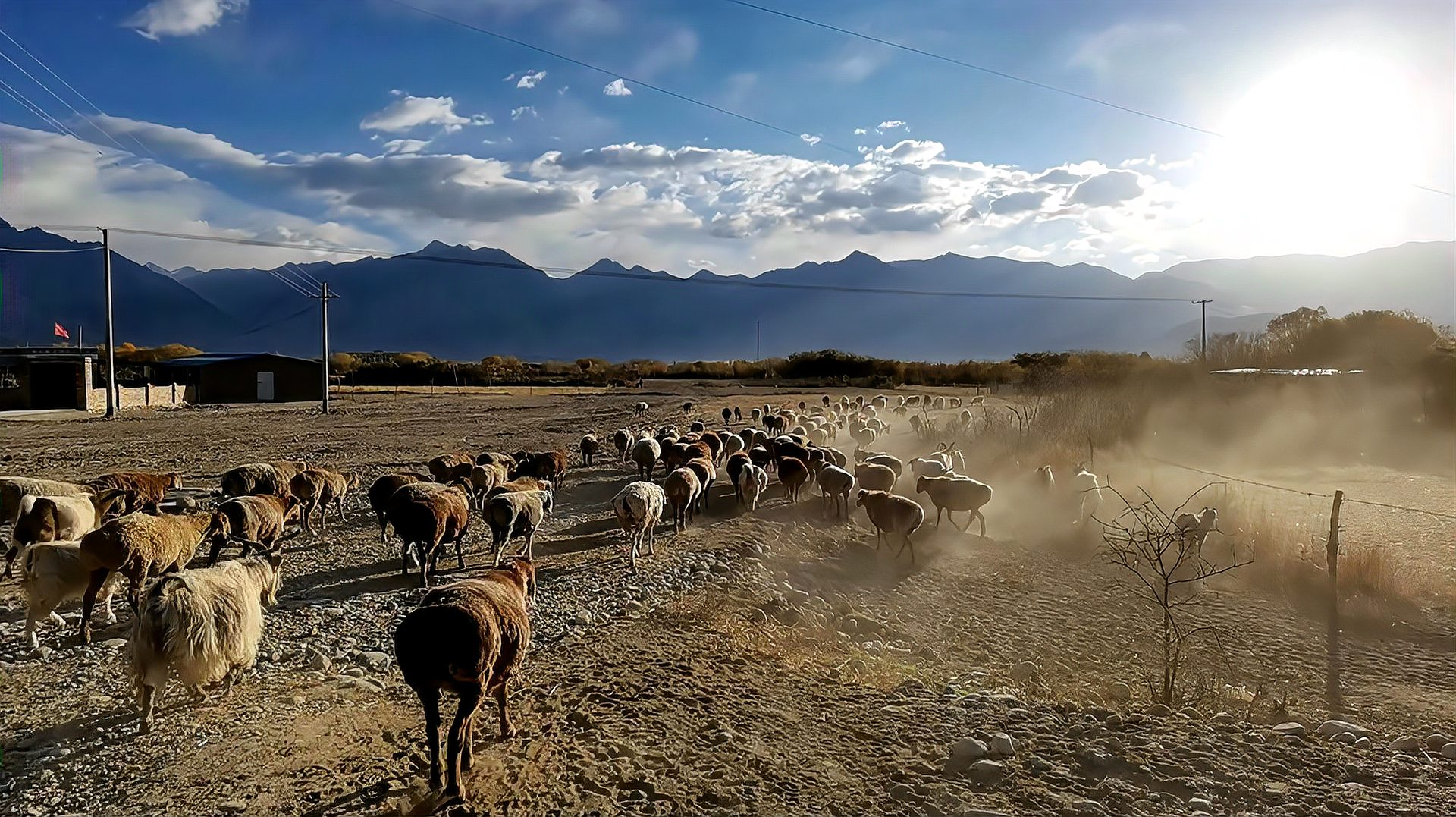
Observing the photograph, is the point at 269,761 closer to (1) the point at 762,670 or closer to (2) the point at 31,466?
(1) the point at 762,670

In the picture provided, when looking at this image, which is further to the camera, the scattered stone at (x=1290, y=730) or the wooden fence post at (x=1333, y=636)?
the wooden fence post at (x=1333, y=636)

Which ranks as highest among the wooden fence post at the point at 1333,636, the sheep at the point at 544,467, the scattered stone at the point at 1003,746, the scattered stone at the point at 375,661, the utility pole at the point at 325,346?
the utility pole at the point at 325,346

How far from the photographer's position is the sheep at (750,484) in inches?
649

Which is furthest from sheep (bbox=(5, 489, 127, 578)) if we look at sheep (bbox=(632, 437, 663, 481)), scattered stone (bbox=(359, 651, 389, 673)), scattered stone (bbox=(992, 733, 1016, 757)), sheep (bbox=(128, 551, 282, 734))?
sheep (bbox=(632, 437, 663, 481))

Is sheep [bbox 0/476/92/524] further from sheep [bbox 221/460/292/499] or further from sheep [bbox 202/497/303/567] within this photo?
sheep [bbox 202/497/303/567]

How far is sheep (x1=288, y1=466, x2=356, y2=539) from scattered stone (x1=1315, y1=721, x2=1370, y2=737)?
1421cm

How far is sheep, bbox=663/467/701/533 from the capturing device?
46.2ft

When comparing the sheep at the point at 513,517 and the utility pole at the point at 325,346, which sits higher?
the utility pole at the point at 325,346

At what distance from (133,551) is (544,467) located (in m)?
10.4

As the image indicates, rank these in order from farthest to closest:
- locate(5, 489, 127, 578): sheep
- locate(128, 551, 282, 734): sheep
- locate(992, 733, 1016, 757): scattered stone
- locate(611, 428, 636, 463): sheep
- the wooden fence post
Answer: locate(611, 428, 636, 463): sheep < the wooden fence post < locate(5, 489, 127, 578): sheep < locate(992, 733, 1016, 757): scattered stone < locate(128, 551, 282, 734): sheep

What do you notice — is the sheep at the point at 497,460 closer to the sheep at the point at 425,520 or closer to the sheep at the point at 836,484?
the sheep at the point at 425,520

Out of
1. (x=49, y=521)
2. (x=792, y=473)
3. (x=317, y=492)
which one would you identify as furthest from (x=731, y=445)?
(x=49, y=521)

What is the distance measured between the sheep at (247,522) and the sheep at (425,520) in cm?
153

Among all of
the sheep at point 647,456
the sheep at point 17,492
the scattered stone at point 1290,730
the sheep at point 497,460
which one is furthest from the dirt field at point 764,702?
the sheep at point 647,456
